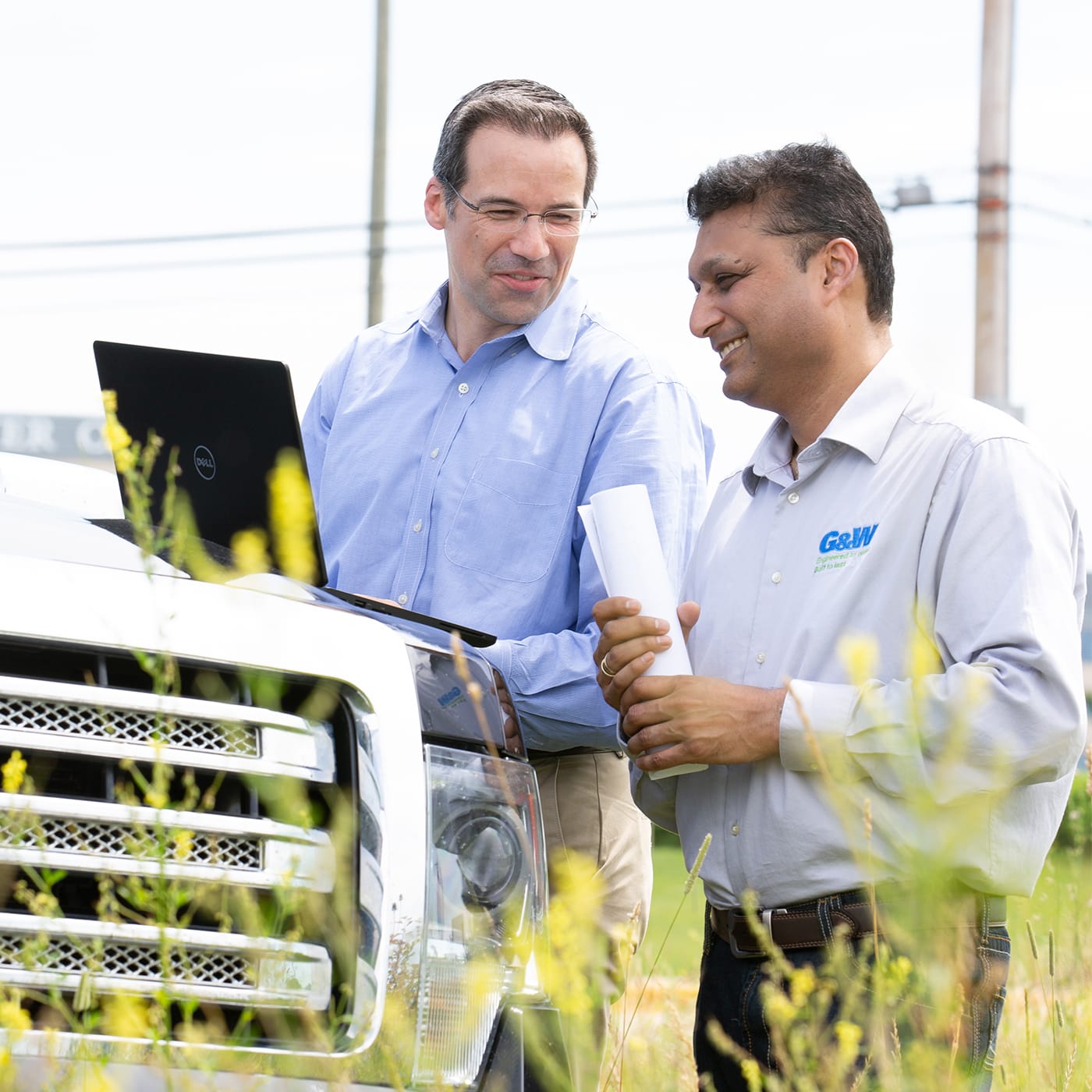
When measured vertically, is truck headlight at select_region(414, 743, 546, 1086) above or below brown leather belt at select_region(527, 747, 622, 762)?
above

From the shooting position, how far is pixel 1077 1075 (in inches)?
83.9

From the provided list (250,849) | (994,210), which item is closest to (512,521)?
(250,849)

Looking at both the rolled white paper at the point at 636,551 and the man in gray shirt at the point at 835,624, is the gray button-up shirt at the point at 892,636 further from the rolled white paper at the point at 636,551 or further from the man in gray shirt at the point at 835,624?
the rolled white paper at the point at 636,551

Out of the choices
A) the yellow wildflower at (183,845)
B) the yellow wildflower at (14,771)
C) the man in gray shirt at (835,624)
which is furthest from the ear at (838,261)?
the yellow wildflower at (14,771)

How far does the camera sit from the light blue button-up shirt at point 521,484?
3057 mm

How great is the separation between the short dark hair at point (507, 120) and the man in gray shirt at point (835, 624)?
2.38 ft

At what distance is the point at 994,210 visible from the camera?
13250 millimetres

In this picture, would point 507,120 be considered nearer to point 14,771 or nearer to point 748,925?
point 748,925

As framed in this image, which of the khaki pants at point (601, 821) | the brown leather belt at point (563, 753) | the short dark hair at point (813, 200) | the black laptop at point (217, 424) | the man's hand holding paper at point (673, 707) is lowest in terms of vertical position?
the khaki pants at point (601, 821)

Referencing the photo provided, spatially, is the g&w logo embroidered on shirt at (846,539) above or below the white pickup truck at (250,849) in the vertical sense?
above

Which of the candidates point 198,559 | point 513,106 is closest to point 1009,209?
point 513,106

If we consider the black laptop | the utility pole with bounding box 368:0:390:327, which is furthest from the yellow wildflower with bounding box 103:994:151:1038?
the utility pole with bounding box 368:0:390:327

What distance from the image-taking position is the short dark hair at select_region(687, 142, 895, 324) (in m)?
2.70

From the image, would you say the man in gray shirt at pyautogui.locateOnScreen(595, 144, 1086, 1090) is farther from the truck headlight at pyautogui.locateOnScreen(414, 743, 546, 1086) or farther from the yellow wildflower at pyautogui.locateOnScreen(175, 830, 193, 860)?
the yellow wildflower at pyautogui.locateOnScreen(175, 830, 193, 860)
